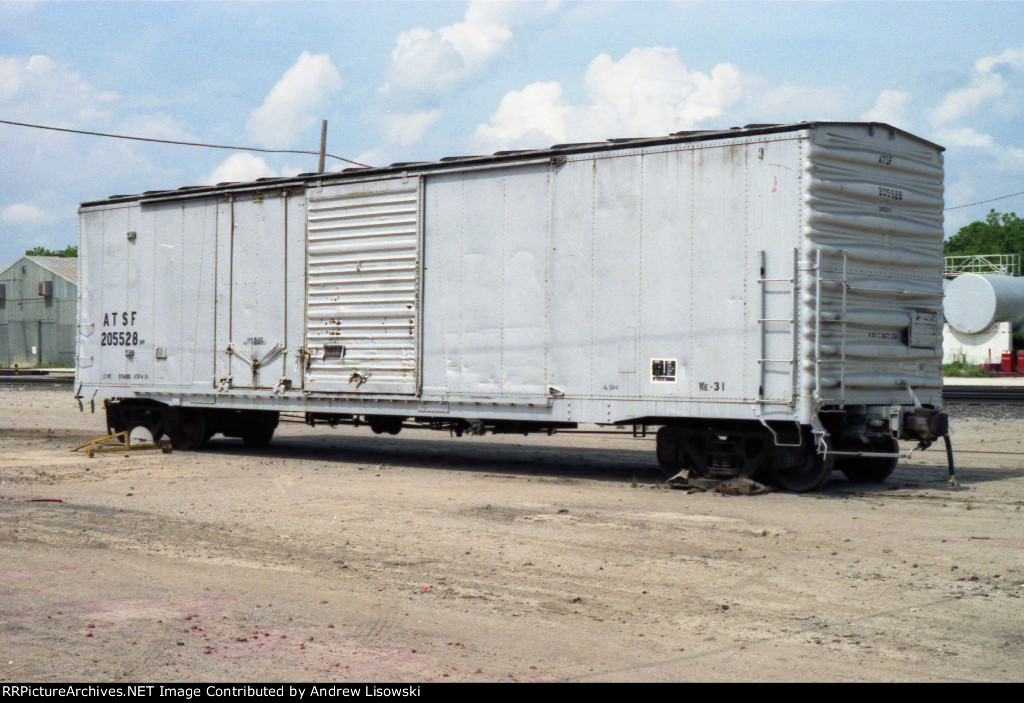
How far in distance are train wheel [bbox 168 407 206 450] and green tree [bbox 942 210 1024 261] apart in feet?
314

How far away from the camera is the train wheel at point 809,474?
11734 millimetres

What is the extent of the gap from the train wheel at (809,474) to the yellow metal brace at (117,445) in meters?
10.1

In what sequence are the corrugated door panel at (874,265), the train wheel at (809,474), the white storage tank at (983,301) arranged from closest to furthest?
the corrugated door panel at (874,265) < the train wheel at (809,474) < the white storage tank at (983,301)

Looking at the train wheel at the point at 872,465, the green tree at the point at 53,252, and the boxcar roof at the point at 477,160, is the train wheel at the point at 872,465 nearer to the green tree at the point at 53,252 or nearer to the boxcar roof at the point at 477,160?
the boxcar roof at the point at 477,160

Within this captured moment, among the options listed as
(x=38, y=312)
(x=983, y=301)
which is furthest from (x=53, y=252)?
(x=983, y=301)

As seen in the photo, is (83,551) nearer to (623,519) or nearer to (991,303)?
(623,519)

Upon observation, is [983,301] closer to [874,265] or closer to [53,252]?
[874,265]

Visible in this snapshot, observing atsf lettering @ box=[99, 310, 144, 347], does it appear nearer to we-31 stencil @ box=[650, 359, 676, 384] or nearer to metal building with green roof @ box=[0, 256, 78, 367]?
we-31 stencil @ box=[650, 359, 676, 384]

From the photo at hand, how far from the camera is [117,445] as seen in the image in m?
17.1

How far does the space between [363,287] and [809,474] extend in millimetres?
6696

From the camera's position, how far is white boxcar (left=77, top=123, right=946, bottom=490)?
11414 millimetres

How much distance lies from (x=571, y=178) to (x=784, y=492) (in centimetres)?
468

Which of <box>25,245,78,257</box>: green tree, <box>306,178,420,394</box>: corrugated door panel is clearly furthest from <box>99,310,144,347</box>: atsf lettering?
<box>25,245,78,257</box>: green tree

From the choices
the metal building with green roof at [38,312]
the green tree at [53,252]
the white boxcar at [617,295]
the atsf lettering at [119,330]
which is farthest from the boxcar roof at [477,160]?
the green tree at [53,252]
